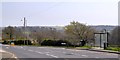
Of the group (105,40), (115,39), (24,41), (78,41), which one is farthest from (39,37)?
(105,40)

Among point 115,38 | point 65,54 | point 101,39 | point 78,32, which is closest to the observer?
point 65,54

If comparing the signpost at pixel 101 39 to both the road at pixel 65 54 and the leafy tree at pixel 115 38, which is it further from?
the road at pixel 65 54

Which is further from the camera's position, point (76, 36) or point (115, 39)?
point (76, 36)

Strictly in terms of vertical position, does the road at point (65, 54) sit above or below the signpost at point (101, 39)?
below

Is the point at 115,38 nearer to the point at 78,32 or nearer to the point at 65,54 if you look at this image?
the point at 78,32

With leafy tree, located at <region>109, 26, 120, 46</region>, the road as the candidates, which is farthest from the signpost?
the road

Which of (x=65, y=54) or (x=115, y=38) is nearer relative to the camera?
(x=65, y=54)

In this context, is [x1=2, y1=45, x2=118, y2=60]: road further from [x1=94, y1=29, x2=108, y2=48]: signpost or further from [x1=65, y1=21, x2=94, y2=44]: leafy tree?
[x1=65, y1=21, x2=94, y2=44]: leafy tree

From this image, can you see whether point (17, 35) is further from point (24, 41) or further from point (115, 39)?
point (115, 39)

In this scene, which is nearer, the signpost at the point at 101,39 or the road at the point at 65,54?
the road at the point at 65,54

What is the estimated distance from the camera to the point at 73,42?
7188 centimetres

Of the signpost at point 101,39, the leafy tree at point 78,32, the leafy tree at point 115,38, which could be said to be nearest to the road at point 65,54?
the signpost at point 101,39

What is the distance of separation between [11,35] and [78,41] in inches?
1994

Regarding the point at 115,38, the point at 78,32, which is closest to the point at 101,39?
the point at 115,38
